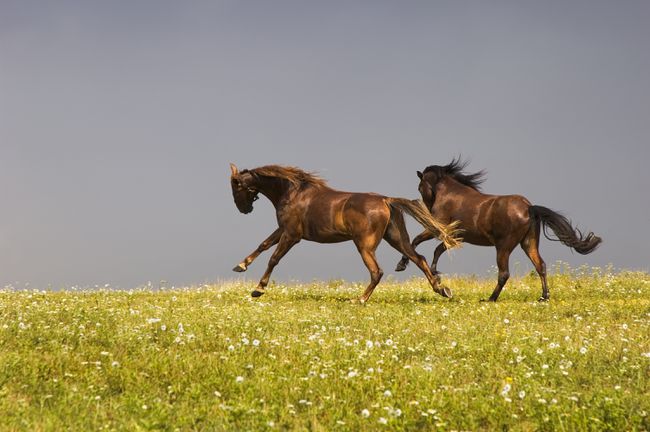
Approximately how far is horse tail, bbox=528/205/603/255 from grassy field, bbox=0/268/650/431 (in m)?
3.58

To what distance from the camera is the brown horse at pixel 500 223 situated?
59.5ft

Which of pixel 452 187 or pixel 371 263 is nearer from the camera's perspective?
pixel 371 263

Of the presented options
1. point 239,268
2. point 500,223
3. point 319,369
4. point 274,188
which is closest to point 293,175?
point 274,188

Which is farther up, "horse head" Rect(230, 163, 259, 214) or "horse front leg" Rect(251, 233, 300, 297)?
"horse head" Rect(230, 163, 259, 214)

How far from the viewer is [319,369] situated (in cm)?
953

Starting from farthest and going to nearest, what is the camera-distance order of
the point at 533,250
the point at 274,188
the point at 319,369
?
the point at 533,250
the point at 274,188
the point at 319,369

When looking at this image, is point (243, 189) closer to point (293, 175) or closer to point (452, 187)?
point (293, 175)

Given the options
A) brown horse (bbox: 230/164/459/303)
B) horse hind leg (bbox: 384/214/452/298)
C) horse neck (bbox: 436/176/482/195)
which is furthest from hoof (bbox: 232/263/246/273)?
horse neck (bbox: 436/176/482/195)

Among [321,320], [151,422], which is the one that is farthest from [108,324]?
[151,422]

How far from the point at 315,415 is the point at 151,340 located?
13.3ft

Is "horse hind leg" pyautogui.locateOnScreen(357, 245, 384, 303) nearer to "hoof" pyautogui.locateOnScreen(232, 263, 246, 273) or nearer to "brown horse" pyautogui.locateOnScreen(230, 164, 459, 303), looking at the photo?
"brown horse" pyautogui.locateOnScreen(230, 164, 459, 303)

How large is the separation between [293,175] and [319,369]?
9.20 m

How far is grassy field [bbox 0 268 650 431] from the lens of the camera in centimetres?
787

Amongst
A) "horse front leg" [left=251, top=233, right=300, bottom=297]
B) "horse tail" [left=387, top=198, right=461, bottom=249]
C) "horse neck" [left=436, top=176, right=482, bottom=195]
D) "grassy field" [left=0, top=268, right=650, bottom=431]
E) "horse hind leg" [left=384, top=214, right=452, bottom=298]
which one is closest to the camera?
"grassy field" [left=0, top=268, right=650, bottom=431]
